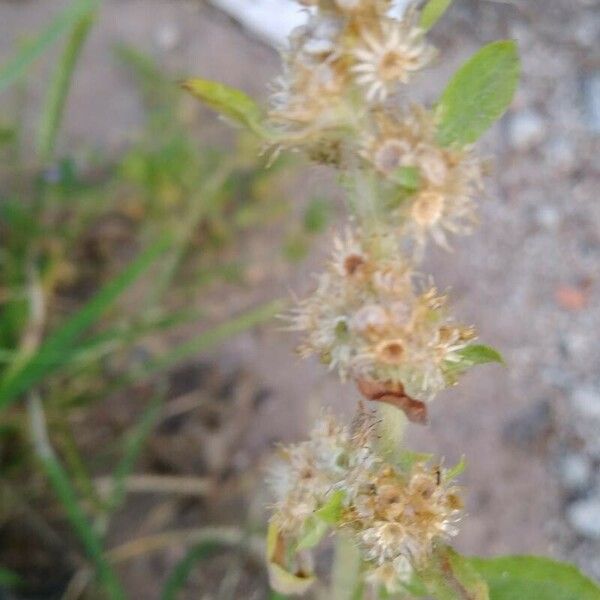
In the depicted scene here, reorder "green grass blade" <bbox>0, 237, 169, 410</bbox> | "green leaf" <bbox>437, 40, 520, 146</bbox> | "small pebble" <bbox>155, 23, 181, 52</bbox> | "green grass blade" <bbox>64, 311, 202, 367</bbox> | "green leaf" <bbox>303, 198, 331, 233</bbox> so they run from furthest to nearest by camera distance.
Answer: "small pebble" <bbox>155, 23, 181, 52</bbox>, "green leaf" <bbox>303, 198, 331, 233</bbox>, "green grass blade" <bbox>64, 311, 202, 367</bbox>, "green grass blade" <bbox>0, 237, 169, 410</bbox>, "green leaf" <bbox>437, 40, 520, 146</bbox>

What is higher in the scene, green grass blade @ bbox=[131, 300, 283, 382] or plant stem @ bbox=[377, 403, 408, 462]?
plant stem @ bbox=[377, 403, 408, 462]

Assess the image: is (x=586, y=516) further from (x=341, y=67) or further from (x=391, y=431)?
(x=341, y=67)

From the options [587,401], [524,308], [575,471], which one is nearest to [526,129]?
[524,308]

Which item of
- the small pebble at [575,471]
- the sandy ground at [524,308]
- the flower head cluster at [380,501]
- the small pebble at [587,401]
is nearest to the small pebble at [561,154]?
the sandy ground at [524,308]

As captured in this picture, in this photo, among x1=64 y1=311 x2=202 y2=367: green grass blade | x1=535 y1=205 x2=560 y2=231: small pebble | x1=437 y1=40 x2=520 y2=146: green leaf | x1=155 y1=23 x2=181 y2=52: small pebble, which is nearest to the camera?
x1=437 y1=40 x2=520 y2=146: green leaf

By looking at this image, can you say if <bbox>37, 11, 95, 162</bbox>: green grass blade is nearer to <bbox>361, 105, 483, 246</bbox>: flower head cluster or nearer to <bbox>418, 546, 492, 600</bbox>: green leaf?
<bbox>361, 105, 483, 246</bbox>: flower head cluster

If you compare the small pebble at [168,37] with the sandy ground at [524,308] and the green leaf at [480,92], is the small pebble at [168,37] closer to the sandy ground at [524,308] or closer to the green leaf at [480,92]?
the sandy ground at [524,308]

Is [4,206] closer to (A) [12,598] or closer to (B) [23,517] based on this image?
(B) [23,517]

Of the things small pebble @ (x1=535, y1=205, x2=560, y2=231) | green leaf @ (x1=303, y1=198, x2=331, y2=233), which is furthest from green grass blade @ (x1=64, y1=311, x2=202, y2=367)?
small pebble @ (x1=535, y1=205, x2=560, y2=231)
